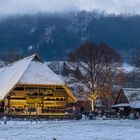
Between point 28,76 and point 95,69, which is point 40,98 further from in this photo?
point 95,69

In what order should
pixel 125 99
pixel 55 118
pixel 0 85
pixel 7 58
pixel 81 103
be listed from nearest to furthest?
pixel 55 118 < pixel 0 85 < pixel 125 99 < pixel 81 103 < pixel 7 58

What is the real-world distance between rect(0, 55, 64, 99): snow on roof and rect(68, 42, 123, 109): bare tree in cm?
1028

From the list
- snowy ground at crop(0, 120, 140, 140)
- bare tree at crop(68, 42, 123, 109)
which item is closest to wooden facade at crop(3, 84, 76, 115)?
bare tree at crop(68, 42, 123, 109)

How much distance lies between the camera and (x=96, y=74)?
77.1 meters

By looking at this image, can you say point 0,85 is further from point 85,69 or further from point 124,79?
point 124,79

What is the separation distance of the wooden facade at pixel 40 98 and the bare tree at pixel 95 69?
10.9m

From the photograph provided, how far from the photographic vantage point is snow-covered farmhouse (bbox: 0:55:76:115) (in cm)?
6275

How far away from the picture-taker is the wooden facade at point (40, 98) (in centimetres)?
6356

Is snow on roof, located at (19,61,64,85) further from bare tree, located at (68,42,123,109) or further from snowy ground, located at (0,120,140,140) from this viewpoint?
snowy ground, located at (0,120,140,140)

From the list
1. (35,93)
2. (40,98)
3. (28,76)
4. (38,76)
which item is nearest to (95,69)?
(40,98)

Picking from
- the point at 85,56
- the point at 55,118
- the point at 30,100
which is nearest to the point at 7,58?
the point at 85,56

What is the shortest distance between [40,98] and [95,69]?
50.3ft

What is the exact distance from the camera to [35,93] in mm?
64875

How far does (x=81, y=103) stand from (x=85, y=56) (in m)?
24.7
